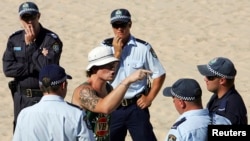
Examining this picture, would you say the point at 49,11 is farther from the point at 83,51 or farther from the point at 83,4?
the point at 83,51

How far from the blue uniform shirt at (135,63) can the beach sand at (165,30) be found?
12.0 feet

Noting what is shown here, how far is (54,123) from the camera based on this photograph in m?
5.70

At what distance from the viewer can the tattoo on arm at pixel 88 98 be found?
21.9ft


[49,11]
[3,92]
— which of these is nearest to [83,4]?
[49,11]

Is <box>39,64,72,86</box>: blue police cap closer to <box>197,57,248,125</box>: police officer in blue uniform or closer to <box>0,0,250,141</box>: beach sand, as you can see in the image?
<box>197,57,248,125</box>: police officer in blue uniform

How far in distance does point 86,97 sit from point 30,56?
188cm

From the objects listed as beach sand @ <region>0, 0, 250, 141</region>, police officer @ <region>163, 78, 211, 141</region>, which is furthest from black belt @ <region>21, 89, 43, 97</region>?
beach sand @ <region>0, 0, 250, 141</region>

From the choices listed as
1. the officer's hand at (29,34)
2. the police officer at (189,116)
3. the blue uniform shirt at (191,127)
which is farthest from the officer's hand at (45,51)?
the blue uniform shirt at (191,127)

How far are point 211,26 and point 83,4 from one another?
3390 millimetres

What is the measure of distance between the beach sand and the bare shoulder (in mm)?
5430

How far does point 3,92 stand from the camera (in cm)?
1280

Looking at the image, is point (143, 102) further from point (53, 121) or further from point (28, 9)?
point (53, 121)

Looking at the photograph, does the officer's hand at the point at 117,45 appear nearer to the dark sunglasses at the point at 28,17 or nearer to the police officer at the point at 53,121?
the dark sunglasses at the point at 28,17

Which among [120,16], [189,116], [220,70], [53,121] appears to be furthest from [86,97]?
[120,16]
